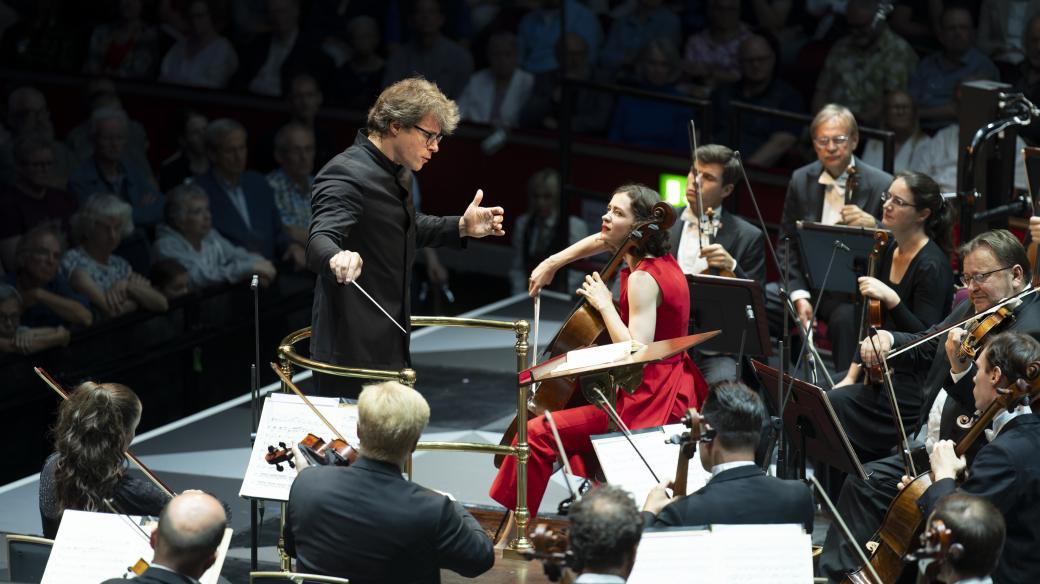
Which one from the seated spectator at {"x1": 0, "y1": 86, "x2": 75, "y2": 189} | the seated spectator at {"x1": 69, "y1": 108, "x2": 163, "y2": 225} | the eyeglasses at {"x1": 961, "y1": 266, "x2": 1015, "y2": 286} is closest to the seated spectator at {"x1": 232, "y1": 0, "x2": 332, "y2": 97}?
the seated spectator at {"x1": 0, "y1": 86, "x2": 75, "y2": 189}

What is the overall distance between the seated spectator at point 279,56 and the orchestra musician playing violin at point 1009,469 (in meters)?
6.69

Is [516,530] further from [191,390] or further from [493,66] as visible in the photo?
[493,66]

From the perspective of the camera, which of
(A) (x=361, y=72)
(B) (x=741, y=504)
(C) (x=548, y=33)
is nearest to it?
(B) (x=741, y=504)

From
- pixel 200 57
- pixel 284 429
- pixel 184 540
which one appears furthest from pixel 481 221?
pixel 200 57

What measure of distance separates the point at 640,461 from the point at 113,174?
5058 millimetres

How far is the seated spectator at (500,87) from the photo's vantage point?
953 centimetres

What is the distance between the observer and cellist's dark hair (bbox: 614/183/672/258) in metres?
4.96

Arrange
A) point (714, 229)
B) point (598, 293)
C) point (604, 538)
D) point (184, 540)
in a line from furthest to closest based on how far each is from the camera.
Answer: point (714, 229) < point (598, 293) < point (184, 540) < point (604, 538)

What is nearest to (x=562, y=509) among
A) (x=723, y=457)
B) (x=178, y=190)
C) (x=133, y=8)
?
(x=723, y=457)

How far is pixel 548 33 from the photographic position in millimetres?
9891

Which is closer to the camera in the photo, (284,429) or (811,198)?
(284,429)

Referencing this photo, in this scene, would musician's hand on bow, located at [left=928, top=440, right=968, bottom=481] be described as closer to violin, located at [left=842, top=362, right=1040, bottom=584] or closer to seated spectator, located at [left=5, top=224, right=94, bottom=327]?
violin, located at [left=842, top=362, right=1040, bottom=584]

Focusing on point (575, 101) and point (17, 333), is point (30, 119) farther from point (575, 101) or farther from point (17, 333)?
point (575, 101)

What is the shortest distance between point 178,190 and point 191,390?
1108 millimetres
